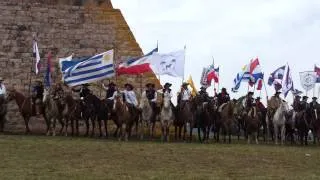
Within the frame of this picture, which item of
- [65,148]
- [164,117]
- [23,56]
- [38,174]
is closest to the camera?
[38,174]

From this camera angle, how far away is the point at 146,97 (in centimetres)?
2472

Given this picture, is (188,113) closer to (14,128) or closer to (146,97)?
(146,97)

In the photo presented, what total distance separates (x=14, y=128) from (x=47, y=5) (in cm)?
626

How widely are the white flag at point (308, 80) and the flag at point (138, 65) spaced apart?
23.6ft

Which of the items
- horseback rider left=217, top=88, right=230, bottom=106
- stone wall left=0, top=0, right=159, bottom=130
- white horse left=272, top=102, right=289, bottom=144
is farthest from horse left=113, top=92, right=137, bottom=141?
white horse left=272, top=102, right=289, bottom=144

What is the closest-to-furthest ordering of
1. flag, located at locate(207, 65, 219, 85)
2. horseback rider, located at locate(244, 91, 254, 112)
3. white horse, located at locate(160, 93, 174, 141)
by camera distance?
white horse, located at locate(160, 93, 174, 141) < horseback rider, located at locate(244, 91, 254, 112) < flag, located at locate(207, 65, 219, 85)

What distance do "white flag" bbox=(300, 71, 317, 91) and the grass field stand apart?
8969 mm

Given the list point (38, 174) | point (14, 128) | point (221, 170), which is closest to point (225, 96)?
point (14, 128)

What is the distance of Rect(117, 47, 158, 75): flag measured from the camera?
83.7ft

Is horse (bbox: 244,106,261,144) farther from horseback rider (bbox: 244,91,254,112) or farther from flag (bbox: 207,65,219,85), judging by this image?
flag (bbox: 207,65,219,85)

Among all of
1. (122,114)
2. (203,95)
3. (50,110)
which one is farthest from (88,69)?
(203,95)

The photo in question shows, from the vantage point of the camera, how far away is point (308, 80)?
29031 millimetres

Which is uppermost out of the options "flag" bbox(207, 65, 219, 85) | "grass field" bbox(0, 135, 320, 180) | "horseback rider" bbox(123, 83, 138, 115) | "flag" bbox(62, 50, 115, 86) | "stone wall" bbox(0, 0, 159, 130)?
"stone wall" bbox(0, 0, 159, 130)

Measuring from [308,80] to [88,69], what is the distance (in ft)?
32.1
